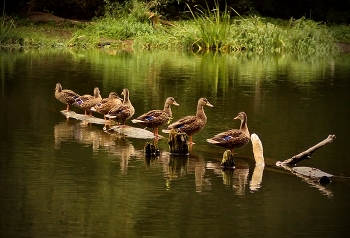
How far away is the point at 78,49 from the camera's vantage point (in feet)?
119

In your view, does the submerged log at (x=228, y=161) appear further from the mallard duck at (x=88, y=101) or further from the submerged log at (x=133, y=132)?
the mallard duck at (x=88, y=101)

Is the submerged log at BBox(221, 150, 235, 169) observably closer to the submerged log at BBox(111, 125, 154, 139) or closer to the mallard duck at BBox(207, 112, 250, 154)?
the mallard duck at BBox(207, 112, 250, 154)

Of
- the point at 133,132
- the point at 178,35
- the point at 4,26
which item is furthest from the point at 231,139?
the point at 4,26

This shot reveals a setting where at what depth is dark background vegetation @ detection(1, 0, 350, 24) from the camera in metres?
41.8

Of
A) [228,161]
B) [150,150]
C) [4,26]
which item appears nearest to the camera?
[228,161]

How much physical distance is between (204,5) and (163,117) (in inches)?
1141

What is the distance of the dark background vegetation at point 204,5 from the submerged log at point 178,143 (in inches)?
1054

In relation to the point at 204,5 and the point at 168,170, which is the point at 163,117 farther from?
the point at 204,5

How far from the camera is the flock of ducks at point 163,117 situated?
13867 millimetres

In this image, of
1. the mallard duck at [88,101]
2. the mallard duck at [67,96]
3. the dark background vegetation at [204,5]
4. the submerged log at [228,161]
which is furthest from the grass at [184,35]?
the submerged log at [228,161]

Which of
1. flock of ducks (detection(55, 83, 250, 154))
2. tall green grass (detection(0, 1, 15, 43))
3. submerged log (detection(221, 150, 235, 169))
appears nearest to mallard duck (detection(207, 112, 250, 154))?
flock of ducks (detection(55, 83, 250, 154))

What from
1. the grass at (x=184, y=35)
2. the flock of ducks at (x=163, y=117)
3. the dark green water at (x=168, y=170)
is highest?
the grass at (x=184, y=35)

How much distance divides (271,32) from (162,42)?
4490mm

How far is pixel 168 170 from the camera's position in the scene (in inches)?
516
